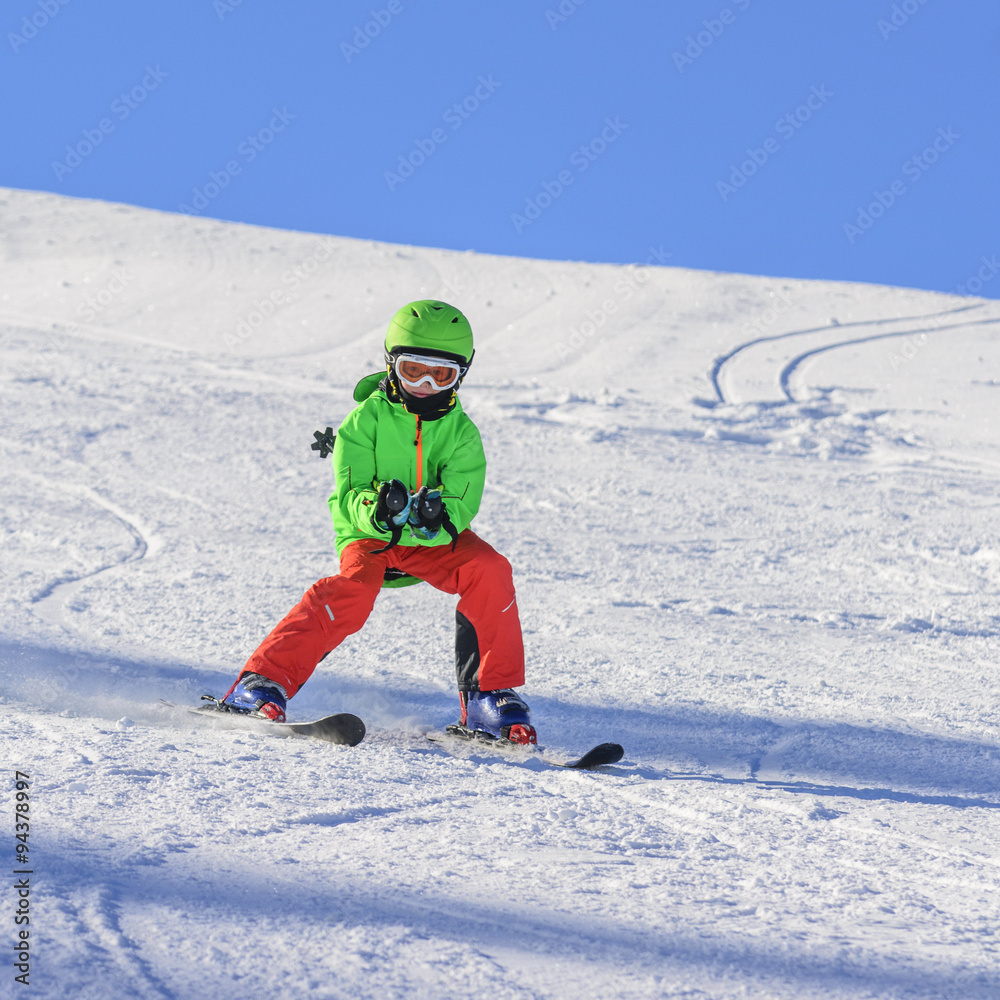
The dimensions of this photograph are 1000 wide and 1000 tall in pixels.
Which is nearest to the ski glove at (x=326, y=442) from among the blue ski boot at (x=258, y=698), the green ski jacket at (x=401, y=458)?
the green ski jacket at (x=401, y=458)

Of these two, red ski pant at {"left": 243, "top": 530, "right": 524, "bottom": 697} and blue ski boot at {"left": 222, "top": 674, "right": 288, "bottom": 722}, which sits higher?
red ski pant at {"left": 243, "top": 530, "right": 524, "bottom": 697}

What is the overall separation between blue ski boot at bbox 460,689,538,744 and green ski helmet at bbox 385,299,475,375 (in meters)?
1.05

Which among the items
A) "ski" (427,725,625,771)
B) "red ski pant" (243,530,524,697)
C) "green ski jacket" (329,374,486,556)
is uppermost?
"green ski jacket" (329,374,486,556)

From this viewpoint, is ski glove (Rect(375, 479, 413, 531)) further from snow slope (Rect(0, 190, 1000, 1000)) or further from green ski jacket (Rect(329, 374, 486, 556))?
snow slope (Rect(0, 190, 1000, 1000))

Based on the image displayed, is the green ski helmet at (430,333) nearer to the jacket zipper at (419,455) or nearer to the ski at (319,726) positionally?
the jacket zipper at (419,455)

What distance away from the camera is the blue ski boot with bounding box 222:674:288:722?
2.86 meters

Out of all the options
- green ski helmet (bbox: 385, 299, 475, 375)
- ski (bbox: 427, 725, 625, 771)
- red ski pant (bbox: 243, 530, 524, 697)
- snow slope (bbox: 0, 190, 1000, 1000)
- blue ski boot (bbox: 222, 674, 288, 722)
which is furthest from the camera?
green ski helmet (bbox: 385, 299, 475, 375)

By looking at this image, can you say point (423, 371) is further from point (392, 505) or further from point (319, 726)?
point (319, 726)

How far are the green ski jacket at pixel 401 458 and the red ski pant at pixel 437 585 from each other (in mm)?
72

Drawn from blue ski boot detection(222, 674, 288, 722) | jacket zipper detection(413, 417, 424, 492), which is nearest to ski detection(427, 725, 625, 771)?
blue ski boot detection(222, 674, 288, 722)

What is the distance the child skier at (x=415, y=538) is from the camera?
296 centimetres

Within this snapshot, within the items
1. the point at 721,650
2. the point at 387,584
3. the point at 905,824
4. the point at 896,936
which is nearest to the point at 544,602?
the point at 721,650

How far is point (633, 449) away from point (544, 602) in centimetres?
397

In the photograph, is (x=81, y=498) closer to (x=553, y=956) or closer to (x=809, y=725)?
(x=809, y=725)
